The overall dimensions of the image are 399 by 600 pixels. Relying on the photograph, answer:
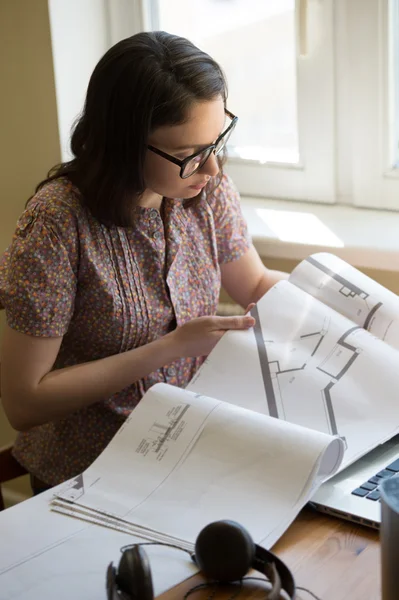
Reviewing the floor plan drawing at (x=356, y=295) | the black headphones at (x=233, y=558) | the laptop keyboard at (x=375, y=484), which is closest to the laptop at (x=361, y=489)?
the laptop keyboard at (x=375, y=484)

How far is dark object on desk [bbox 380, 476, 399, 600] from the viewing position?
2.23 ft

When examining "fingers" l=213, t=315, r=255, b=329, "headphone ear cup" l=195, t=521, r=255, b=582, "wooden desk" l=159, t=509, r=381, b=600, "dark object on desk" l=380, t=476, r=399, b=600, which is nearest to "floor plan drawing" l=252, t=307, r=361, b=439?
"fingers" l=213, t=315, r=255, b=329

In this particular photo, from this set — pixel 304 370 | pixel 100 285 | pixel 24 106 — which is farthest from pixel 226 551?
pixel 24 106

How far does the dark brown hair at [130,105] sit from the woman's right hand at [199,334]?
0.65ft

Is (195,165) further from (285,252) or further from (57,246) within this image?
(285,252)

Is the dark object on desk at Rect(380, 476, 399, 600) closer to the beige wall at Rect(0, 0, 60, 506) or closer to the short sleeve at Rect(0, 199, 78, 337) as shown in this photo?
the short sleeve at Rect(0, 199, 78, 337)

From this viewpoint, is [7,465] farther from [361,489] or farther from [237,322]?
[361,489]

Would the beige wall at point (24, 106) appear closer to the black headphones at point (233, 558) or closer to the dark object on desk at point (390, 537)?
the black headphones at point (233, 558)

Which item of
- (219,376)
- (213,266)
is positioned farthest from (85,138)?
(219,376)

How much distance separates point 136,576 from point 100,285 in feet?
2.12

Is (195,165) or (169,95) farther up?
(169,95)

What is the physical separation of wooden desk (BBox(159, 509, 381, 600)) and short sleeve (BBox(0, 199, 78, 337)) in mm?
518

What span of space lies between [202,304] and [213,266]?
75 millimetres

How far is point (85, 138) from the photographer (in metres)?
A: 1.41
